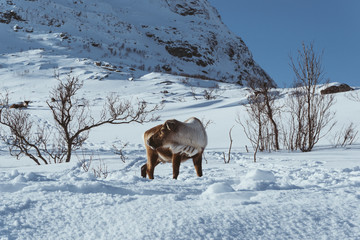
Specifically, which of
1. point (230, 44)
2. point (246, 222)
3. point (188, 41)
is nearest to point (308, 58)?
point (246, 222)

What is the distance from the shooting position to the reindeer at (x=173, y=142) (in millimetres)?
3008

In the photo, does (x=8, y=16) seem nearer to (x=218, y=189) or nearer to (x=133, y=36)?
(x=133, y=36)

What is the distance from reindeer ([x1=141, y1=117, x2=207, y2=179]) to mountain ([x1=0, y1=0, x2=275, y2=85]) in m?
34.3

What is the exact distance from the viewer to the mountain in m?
46.4

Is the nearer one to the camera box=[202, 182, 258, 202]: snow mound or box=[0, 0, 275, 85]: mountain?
box=[202, 182, 258, 202]: snow mound

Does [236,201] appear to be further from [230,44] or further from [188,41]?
[230,44]

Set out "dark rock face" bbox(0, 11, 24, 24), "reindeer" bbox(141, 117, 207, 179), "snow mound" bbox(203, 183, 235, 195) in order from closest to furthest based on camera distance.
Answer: "snow mound" bbox(203, 183, 235, 195) < "reindeer" bbox(141, 117, 207, 179) < "dark rock face" bbox(0, 11, 24, 24)

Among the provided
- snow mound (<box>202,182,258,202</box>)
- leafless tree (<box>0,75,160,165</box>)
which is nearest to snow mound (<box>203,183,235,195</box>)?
snow mound (<box>202,182,258,202</box>)

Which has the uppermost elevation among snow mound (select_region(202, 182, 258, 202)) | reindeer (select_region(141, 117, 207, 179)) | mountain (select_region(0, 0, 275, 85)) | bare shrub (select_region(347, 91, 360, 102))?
mountain (select_region(0, 0, 275, 85))

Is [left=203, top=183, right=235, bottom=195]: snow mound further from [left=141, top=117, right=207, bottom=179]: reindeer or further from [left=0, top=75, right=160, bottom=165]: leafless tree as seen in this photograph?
[left=0, top=75, right=160, bottom=165]: leafless tree

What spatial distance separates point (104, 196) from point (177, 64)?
199ft

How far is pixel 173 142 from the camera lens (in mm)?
3014

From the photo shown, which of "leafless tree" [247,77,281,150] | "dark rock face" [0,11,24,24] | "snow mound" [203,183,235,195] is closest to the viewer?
"snow mound" [203,183,235,195]

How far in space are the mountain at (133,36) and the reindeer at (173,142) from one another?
34303 millimetres
